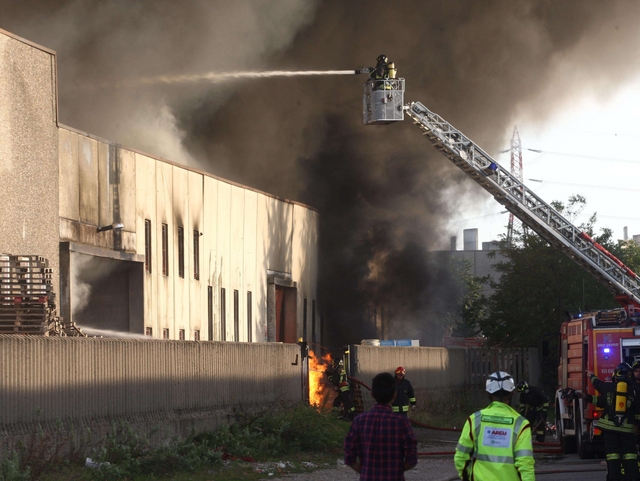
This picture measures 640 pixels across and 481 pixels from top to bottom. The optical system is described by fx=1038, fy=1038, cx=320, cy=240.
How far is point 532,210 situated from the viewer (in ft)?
88.8

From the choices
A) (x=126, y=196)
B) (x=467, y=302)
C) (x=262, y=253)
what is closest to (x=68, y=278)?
(x=126, y=196)

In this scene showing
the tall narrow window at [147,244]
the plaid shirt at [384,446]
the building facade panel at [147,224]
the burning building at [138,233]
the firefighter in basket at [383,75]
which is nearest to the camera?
the plaid shirt at [384,446]

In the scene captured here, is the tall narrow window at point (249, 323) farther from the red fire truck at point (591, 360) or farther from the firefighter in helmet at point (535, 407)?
the red fire truck at point (591, 360)

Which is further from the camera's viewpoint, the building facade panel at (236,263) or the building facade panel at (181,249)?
the building facade panel at (236,263)

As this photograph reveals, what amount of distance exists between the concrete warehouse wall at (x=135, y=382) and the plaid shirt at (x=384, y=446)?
549 cm

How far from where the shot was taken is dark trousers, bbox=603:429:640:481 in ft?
35.9

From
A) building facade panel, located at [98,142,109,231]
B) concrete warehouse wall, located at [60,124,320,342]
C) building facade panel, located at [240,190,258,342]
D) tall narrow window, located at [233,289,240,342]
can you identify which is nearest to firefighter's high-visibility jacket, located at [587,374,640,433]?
concrete warehouse wall, located at [60,124,320,342]

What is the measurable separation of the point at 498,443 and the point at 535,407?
39.9 ft

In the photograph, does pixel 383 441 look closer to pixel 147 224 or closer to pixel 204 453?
pixel 204 453

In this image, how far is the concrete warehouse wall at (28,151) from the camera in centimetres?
2127

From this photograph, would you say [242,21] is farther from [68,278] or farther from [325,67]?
[68,278]

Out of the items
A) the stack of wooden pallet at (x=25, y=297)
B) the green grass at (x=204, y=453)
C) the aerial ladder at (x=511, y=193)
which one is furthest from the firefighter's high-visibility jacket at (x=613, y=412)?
the aerial ladder at (x=511, y=193)

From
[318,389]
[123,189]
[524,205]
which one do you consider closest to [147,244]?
[123,189]

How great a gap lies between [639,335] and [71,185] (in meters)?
14.0
